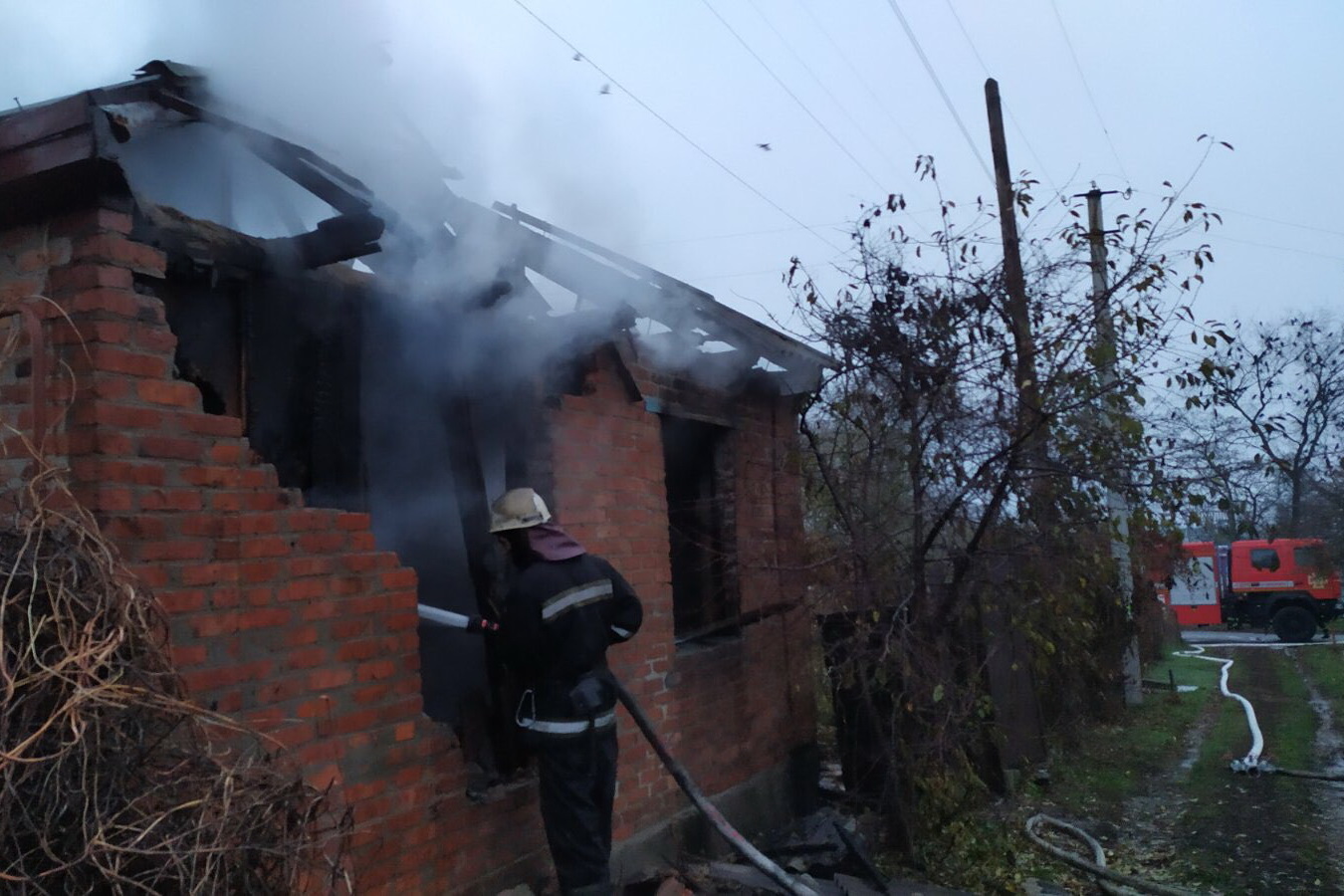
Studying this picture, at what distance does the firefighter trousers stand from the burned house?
0.30 metres

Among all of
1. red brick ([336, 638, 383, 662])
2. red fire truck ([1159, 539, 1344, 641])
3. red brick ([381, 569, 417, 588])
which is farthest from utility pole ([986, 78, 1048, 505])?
red fire truck ([1159, 539, 1344, 641])

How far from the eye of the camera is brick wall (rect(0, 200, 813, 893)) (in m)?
3.05

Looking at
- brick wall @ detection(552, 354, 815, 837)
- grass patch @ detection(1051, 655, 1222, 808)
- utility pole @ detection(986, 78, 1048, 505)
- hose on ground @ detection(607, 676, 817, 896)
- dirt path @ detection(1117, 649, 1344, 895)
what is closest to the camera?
hose on ground @ detection(607, 676, 817, 896)

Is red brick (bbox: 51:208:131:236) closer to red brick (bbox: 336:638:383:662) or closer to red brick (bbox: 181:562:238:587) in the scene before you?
red brick (bbox: 181:562:238:587)

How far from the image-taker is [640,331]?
6.18 m

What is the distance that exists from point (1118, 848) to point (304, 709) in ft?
19.4

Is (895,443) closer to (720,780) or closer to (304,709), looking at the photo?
(720,780)

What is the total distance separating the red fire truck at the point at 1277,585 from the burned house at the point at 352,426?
22278 mm

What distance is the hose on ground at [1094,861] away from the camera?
6195 millimetres

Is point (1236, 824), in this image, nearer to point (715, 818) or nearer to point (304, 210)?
point (715, 818)

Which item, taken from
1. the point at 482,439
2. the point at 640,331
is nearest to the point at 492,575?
the point at 482,439

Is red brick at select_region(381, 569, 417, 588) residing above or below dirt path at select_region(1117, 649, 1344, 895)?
above

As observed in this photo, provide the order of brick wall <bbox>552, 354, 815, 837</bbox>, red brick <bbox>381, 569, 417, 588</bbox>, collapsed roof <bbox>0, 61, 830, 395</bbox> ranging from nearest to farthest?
collapsed roof <bbox>0, 61, 830, 395</bbox> → red brick <bbox>381, 569, 417, 588</bbox> → brick wall <bbox>552, 354, 815, 837</bbox>

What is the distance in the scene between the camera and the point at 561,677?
14.5 feet
